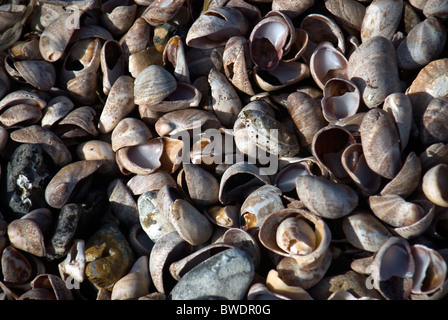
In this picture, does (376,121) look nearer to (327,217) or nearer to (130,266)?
(327,217)

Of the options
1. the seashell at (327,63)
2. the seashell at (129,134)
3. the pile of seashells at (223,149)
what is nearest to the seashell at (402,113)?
the pile of seashells at (223,149)

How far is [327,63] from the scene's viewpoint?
2.98 meters

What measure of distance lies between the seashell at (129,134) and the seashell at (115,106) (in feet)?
0.22

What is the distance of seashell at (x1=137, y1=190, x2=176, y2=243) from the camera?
8.21 ft

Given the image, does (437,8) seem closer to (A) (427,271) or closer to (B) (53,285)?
(A) (427,271)

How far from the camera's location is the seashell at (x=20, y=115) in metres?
2.80

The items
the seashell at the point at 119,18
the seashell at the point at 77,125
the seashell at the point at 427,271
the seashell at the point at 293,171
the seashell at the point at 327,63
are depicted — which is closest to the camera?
the seashell at the point at 427,271

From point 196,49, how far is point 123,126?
2.51 ft

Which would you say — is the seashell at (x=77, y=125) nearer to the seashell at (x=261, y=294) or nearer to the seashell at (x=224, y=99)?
the seashell at (x=224, y=99)

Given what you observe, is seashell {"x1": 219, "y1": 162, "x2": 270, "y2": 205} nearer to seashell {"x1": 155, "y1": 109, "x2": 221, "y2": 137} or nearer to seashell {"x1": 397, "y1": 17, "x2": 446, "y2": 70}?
seashell {"x1": 155, "y1": 109, "x2": 221, "y2": 137}

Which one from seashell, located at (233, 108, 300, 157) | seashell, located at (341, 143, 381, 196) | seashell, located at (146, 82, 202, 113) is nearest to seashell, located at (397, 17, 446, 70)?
seashell, located at (341, 143, 381, 196)

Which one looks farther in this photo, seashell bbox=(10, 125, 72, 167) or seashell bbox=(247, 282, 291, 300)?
seashell bbox=(10, 125, 72, 167)

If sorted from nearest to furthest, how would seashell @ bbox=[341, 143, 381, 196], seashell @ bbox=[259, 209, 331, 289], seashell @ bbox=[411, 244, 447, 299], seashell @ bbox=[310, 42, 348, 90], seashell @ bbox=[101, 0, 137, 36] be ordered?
seashell @ bbox=[411, 244, 447, 299]
seashell @ bbox=[259, 209, 331, 289]
seashell @ bbox=[341, 143, 381, 196]
seashell @ bbox=[310, 42, 348, 90]
seashell @ bbox=[101, 0, 137, 36]

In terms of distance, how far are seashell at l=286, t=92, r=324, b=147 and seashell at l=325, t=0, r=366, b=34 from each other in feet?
2.19
